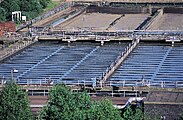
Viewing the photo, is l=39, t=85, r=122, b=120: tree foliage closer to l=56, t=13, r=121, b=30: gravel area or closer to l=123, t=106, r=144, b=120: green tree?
l=123, t=106, r=144, b=120: green tree

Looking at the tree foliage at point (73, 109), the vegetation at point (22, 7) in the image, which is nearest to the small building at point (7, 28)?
the vegetation at point (22, 7)

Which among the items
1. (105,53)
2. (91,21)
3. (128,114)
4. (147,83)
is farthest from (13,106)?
(91,21)

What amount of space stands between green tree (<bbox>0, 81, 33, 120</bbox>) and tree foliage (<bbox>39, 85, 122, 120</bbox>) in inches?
21.5

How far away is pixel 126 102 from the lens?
81.7 feet

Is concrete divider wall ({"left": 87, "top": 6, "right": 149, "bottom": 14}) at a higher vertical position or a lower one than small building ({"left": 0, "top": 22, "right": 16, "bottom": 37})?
higher

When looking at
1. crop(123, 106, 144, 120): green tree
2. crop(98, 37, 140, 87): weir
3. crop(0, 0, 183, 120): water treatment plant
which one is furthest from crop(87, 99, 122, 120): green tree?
Answer: crop(98, 37, 140, 87): weir

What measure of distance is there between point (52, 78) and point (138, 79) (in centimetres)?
388

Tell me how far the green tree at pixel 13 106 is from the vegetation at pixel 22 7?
29614 mm

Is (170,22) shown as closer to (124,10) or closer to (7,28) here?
(124,10)

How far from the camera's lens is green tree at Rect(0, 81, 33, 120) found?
69.5 feet

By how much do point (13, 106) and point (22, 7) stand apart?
107 ft

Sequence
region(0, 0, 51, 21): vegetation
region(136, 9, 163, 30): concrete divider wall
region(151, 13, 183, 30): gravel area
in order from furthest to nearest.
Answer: region(0, 0, 51, 21): vegetation < region(151, 13, 183, 30): gravel area < region(136, 9, 163, 30): concrete divider wall

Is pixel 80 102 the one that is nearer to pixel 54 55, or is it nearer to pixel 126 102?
pixel 126 102

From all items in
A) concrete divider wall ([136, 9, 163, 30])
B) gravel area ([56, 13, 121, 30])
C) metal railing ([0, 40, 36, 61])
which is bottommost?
metal railing ([0, 40, 36, 61])
